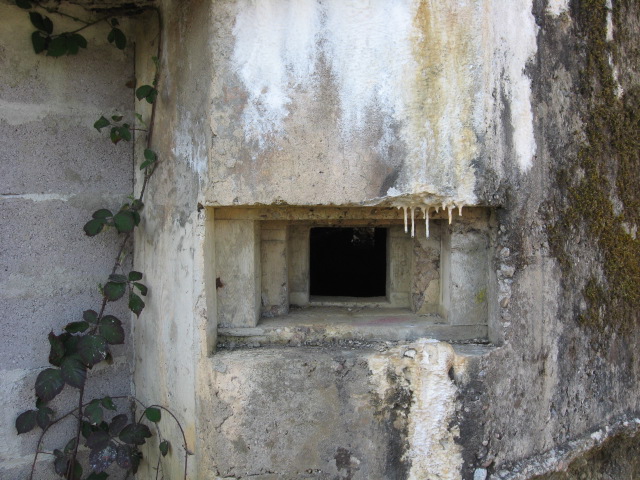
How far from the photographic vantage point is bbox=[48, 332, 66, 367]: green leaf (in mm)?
2541

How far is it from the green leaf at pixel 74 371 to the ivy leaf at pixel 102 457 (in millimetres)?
328

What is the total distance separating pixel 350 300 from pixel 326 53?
A: 1305 mm

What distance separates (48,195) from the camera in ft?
8.77

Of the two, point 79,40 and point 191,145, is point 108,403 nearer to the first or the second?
point 191,145

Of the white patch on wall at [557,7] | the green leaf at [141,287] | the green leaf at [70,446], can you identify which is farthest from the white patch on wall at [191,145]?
the white patch on wall at [557,7]

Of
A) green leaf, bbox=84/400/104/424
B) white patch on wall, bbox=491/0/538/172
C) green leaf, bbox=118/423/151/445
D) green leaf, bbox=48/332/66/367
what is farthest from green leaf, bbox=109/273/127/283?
white patch on wall, bbox=491/0/538/172

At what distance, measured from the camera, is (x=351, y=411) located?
93.0 inches

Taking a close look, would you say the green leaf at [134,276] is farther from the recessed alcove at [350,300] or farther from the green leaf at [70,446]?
the green leaf at [70,446]

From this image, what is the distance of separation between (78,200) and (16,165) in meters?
0.32

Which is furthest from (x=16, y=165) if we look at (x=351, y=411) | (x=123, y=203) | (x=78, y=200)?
(x=351, y=411)

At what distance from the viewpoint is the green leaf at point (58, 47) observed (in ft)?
8.54

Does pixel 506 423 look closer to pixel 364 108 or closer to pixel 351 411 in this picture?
pixel 351 411

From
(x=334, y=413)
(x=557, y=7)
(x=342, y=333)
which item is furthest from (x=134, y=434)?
(x=557, y=7)

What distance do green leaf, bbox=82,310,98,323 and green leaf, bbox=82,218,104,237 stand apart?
378mm
